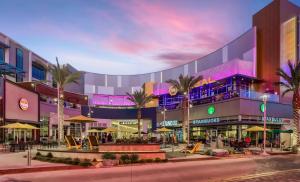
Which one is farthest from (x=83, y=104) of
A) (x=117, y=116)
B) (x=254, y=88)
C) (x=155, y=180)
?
(x=155, y=180)

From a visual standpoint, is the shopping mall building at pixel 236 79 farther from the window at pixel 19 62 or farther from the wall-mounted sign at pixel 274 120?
the wall-mounted sign at pixel 274 120

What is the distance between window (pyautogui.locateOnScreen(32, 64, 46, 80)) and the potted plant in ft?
153

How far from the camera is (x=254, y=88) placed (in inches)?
2397

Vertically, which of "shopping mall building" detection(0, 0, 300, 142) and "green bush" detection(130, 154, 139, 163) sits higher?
"shopping mall building" detection(0, 0, 300, 142)

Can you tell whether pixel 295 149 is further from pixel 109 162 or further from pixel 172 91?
pixel 172 91

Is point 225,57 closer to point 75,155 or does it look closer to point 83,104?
point 83,104

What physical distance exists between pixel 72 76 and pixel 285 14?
33624 mm

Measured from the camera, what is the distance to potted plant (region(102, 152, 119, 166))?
2273cm

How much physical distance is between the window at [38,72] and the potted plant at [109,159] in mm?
46644

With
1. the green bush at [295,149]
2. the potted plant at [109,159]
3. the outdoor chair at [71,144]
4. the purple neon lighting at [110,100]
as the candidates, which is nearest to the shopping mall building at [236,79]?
the green bush at [295,149]

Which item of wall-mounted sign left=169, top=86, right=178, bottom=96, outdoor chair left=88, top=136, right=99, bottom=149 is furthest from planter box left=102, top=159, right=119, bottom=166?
wall-mounted sign left=169, top=86, right=178, bottom=96

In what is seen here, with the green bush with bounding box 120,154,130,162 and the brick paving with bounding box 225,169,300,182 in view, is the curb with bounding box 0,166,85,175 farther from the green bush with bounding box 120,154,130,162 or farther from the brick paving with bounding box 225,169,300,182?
the brick paving with bounding box 225,169,300,182

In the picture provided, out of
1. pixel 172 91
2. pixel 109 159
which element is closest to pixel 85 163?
pixel 109 159

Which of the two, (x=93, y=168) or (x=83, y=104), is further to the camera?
(x=83, y=104)
